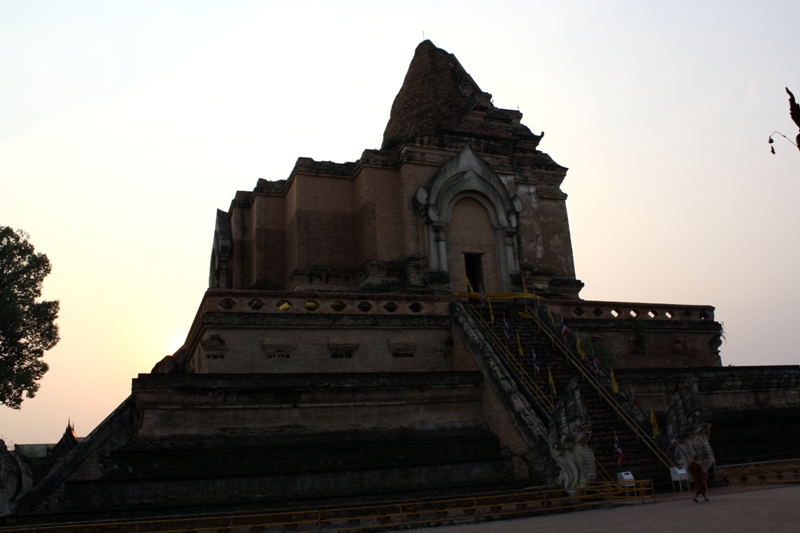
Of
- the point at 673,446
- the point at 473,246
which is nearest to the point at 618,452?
the point at 673,446

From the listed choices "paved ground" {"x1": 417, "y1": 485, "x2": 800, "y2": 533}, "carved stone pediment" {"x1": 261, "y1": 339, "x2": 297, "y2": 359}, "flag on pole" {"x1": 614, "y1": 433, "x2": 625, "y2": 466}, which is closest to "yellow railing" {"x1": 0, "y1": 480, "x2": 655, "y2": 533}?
"paved ground" {"x1": 417, "y1": 485, "x2": 800, "y2": 533}

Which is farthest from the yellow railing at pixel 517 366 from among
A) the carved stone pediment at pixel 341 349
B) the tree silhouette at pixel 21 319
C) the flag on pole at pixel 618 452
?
the tree silhouette at pixel 21 319

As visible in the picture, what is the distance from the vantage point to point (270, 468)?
13859mm

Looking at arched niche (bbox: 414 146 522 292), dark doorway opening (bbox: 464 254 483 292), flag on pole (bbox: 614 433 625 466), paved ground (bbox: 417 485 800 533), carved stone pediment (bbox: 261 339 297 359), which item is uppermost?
arched niche (bbox: 414 146 522 292)

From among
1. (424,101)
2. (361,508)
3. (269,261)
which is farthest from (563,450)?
(424,101)

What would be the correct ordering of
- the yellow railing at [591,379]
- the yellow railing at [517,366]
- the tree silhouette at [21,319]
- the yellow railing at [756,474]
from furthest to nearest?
the tree silhouette at [21,319]
the yellow railing at [517,366]
the yellow railing at [591,379]
the yellow railing at [756,474]

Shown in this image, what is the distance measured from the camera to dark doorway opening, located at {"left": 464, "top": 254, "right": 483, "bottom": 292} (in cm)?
2281

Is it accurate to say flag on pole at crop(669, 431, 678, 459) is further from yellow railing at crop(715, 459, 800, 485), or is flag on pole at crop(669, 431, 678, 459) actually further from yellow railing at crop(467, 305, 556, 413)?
yellow railing at crop(467, 305, 556, 413)

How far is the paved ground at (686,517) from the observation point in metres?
9.19

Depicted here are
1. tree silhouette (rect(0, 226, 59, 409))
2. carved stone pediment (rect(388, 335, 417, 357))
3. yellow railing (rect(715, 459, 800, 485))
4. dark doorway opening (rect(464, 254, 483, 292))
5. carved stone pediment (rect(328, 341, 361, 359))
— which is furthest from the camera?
tree silhouette (rect(0, 226, 59, 409))

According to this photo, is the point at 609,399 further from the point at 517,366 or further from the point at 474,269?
the point at 474,269

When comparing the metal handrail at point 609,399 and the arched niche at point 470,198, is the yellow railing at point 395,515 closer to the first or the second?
the metal handrail at point 609,399

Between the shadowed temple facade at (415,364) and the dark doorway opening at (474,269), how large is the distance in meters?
0.06

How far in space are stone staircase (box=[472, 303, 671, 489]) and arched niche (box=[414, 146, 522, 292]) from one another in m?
2.04
